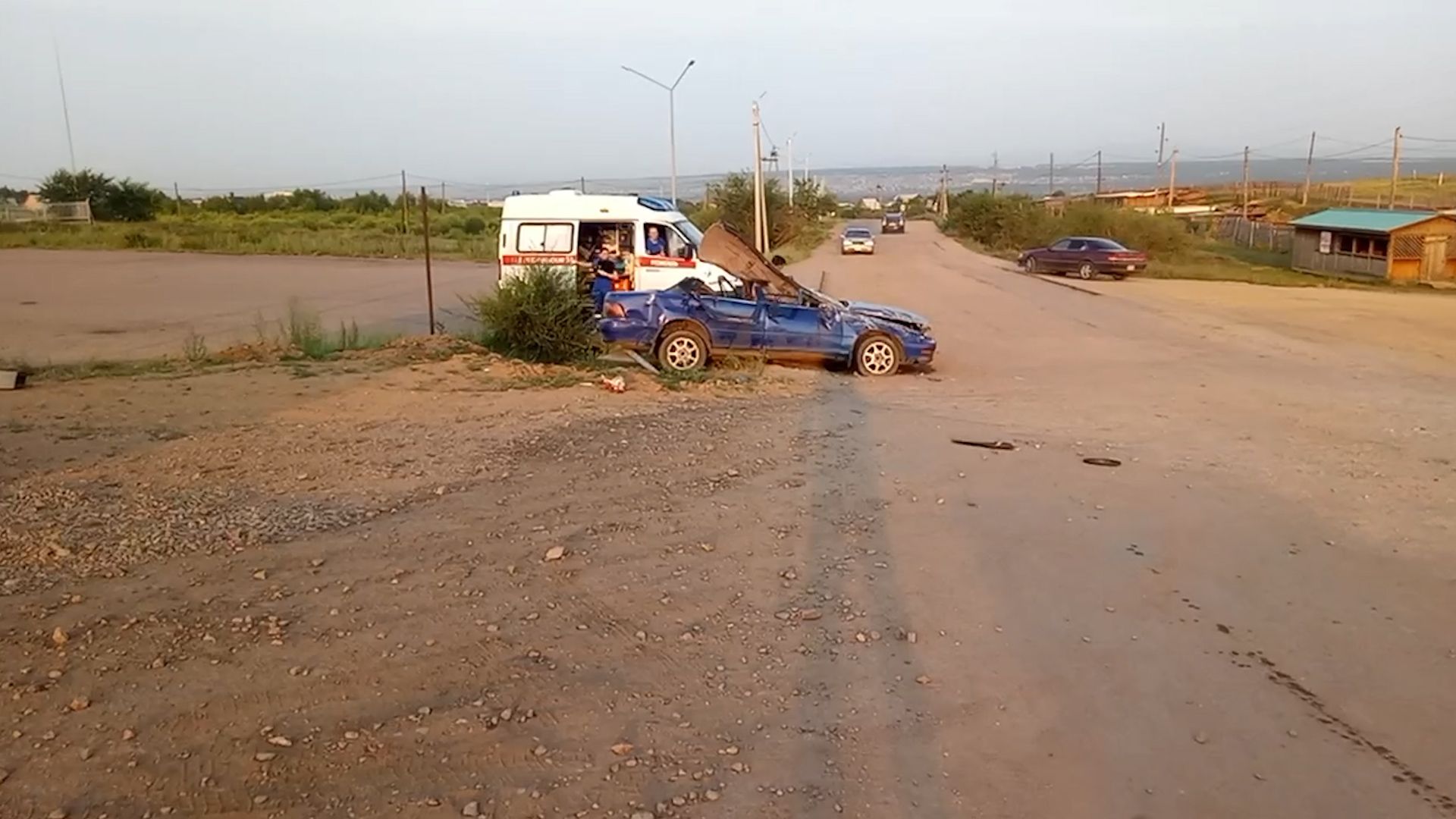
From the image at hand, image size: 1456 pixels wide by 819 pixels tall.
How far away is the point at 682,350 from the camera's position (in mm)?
15086

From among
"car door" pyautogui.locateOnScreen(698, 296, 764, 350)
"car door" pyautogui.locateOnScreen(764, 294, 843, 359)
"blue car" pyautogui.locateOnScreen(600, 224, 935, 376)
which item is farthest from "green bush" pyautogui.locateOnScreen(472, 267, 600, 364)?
"car door" pyautogui.locateOnScreen(764, 294, 843, 359)

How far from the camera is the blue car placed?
49.6ft

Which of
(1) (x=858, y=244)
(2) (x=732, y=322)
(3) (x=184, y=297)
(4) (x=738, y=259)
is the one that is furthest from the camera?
(1) (x=858, y=244)

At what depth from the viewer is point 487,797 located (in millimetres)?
4297

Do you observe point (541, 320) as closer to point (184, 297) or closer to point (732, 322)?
point (732, 322)

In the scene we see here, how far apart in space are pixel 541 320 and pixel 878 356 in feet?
14.9

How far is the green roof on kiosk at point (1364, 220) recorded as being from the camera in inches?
1508

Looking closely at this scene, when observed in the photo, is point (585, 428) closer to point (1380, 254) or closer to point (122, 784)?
point (122, 784)

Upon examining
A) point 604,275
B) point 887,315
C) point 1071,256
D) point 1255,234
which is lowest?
point 1255,234

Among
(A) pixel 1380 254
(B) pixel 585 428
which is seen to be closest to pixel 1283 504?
(B) pixel 585 428

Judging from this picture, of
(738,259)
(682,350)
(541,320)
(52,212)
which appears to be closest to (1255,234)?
(738,259)

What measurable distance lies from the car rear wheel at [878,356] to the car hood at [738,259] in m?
1.24

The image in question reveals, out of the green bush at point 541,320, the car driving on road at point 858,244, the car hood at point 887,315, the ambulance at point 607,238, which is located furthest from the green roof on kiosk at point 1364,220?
the green bush at point 541,320

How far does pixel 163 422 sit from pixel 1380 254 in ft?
131
